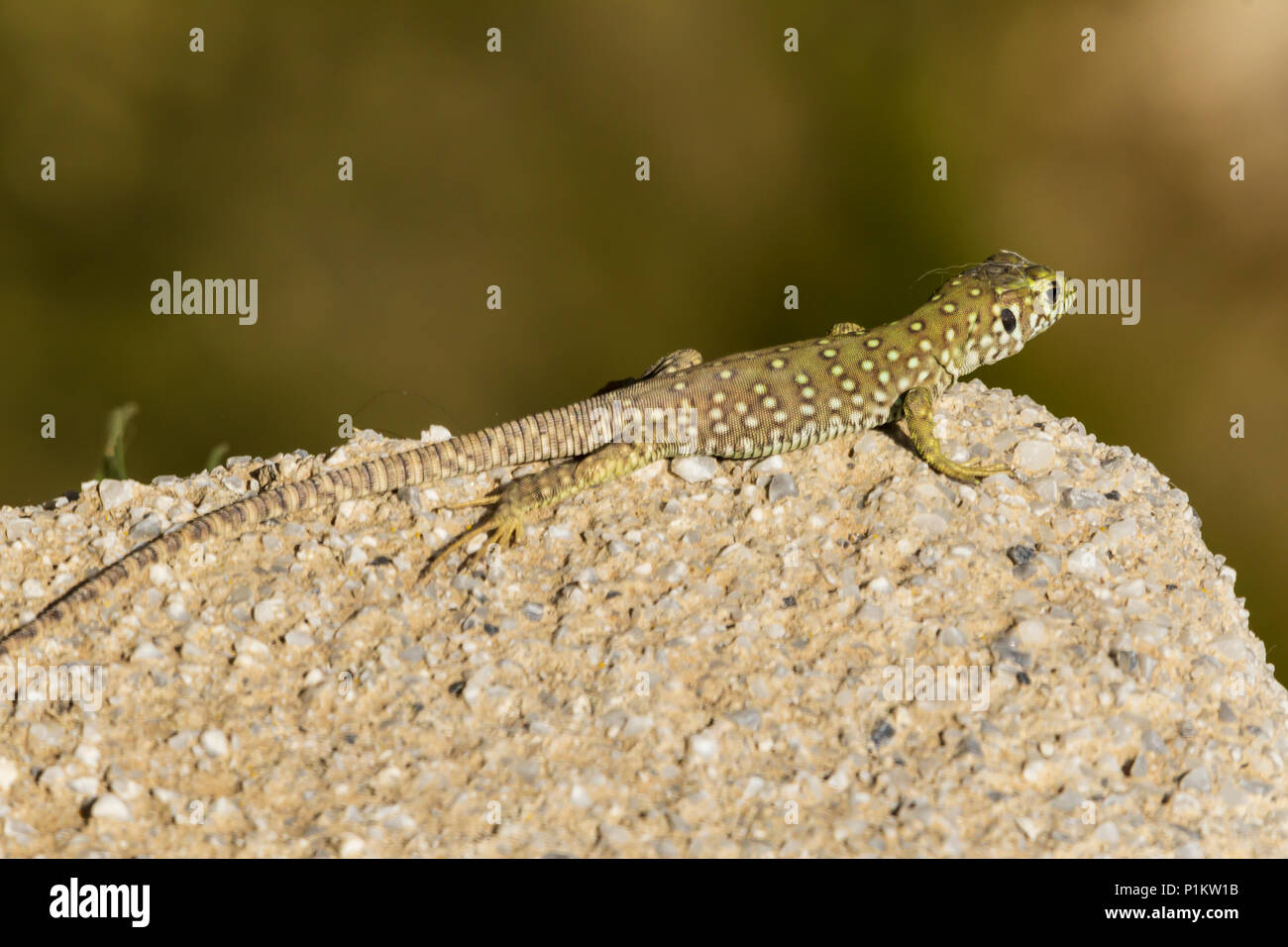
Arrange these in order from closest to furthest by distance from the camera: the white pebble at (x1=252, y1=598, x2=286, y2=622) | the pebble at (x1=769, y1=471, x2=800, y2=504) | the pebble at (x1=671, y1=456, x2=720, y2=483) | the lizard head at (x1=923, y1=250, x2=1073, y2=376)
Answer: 1. the white pebble at (x1=252, y1=598, x2=286, y2=622)
2. the pebble at (x1=769, y1=471, x2=800, y2=504)
3. the pebble at (x1=671, y1=456, x2=720, y2=483)
4. the lizard head at (x1=923, y1=250, x2=1073, y2=376)

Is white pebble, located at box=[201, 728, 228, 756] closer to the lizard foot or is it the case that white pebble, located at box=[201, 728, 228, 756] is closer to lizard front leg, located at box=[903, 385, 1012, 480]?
the lizard foot

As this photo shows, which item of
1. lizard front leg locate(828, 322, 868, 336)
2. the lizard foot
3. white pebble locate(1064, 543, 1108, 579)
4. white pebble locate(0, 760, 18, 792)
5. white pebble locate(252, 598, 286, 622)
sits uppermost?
lizard front leg locate(828, 322, 868, 336)

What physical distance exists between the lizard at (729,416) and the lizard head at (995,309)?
11mm

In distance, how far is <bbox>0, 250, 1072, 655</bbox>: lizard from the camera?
736 centimetres

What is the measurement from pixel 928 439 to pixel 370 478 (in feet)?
12.4

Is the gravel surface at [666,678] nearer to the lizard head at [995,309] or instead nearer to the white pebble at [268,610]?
the white pebble at [268,610]

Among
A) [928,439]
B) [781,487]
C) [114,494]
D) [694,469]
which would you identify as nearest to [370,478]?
[114,494]

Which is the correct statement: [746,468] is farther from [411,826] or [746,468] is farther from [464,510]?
[411,826]

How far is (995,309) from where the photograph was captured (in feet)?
29.2

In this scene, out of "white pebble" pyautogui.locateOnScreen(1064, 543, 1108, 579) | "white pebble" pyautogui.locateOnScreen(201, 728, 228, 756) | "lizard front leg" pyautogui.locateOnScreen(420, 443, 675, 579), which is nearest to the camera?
"white pebble" pyautogui.locateOnScreen(201, 728, 228, 756)

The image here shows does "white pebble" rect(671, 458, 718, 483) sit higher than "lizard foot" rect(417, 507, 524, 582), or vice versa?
"white pebble" rect(671, 458, 718, 483)

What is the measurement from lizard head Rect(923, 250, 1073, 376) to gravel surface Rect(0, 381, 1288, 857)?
1223 mm

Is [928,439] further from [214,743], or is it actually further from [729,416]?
[214,743]

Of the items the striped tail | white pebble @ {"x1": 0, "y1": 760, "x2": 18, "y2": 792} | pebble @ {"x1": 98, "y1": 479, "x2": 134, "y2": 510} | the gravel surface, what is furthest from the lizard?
white pebble @ {"x1": 0, "y1": 760, "x2": 18, "y2": 792}
